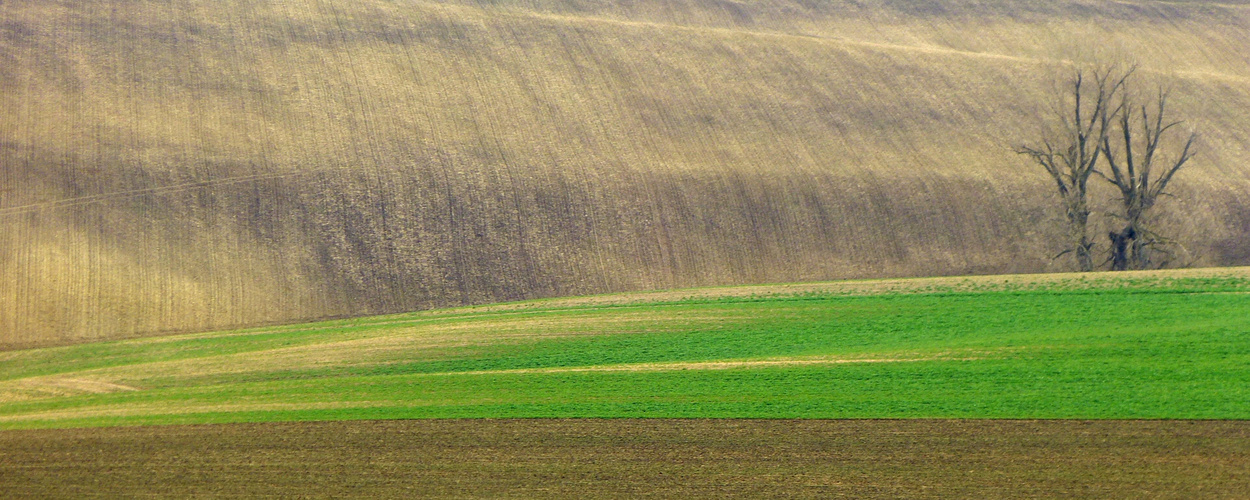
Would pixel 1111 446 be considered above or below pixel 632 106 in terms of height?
below

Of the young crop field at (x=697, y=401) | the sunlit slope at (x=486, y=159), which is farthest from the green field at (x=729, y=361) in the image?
the sunlit slope at (x=486, y=159)

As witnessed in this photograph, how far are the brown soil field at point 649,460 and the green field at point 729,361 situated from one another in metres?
0.83

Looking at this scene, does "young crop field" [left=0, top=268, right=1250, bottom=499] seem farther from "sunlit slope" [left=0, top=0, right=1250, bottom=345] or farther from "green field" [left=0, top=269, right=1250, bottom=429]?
"sunlit slope" [left=0, top=0, right=1250, bottom=345]

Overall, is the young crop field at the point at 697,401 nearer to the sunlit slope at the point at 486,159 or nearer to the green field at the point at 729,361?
the green field at the point at 729,361

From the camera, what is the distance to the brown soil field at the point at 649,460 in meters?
19.5

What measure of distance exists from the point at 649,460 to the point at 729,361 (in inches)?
277

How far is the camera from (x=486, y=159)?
149 ft

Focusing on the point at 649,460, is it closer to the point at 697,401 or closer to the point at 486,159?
the point at 697,401

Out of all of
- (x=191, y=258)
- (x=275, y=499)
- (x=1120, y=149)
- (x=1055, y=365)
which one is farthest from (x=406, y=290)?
(x=1120, y=149)

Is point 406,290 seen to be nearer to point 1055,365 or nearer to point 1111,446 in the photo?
point 1055,365

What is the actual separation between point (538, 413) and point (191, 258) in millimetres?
20342

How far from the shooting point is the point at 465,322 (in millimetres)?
34312

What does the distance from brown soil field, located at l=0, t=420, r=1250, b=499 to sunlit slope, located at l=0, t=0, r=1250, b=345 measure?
14.4 meters

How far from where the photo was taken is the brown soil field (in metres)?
19.5
